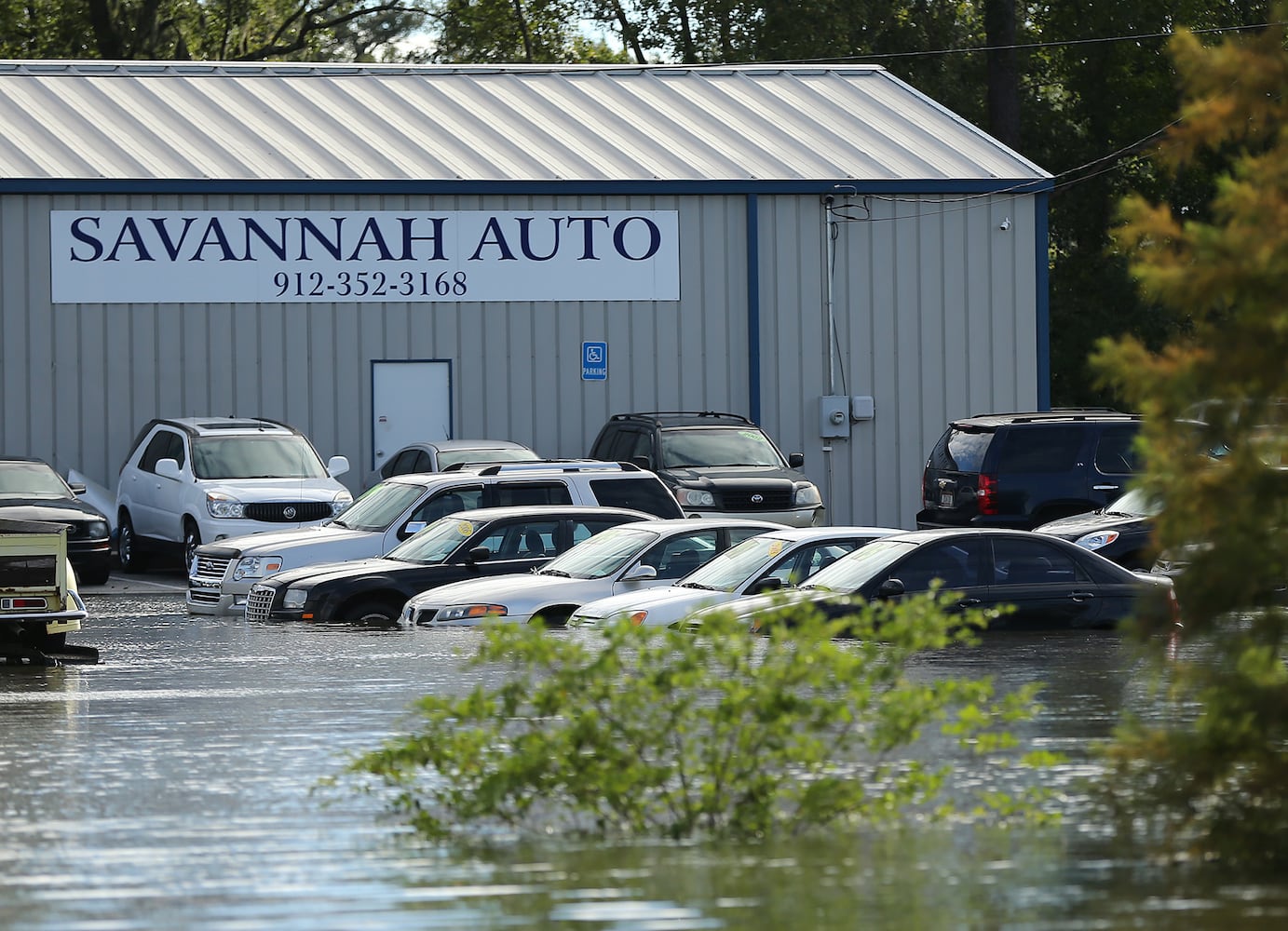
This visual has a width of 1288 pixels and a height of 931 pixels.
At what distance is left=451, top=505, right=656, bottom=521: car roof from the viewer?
61.2 feet

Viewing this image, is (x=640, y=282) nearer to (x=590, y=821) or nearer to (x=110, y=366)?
(x=110, y=366)

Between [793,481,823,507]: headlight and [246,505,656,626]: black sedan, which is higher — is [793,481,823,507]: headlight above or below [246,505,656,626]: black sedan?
above

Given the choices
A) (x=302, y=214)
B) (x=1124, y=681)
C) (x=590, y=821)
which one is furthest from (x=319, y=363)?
(x=590, y=821)

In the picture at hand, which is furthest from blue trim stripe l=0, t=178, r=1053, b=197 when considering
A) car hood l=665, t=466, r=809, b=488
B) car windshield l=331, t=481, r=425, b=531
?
car windshield l=331, t=481, r=425, b=531

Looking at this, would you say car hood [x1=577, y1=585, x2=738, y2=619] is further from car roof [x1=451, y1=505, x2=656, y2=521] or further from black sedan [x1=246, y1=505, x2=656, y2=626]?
car roof [x1=451, y1=505, x2=656, y2=521]

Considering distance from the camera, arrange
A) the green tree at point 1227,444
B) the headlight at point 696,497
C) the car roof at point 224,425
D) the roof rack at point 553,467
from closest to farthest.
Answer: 1. the green tree at point 1227,444
2. the roof rack at point 553,467
3. the headlight at point 696,497
4. the car roof at point 224,425

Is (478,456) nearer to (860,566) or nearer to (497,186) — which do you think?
(497,186)

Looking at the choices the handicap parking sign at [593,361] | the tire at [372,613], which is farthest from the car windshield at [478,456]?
the tire at [372,613]

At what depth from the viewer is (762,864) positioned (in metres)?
A: 7.39

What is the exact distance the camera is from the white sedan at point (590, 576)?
1658 cm

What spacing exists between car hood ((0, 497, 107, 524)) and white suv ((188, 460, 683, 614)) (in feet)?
11.6

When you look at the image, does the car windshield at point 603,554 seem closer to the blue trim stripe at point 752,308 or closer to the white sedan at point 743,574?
the white sedan at point 743,574

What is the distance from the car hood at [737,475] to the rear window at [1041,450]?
2848 mm

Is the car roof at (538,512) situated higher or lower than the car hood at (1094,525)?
higher
